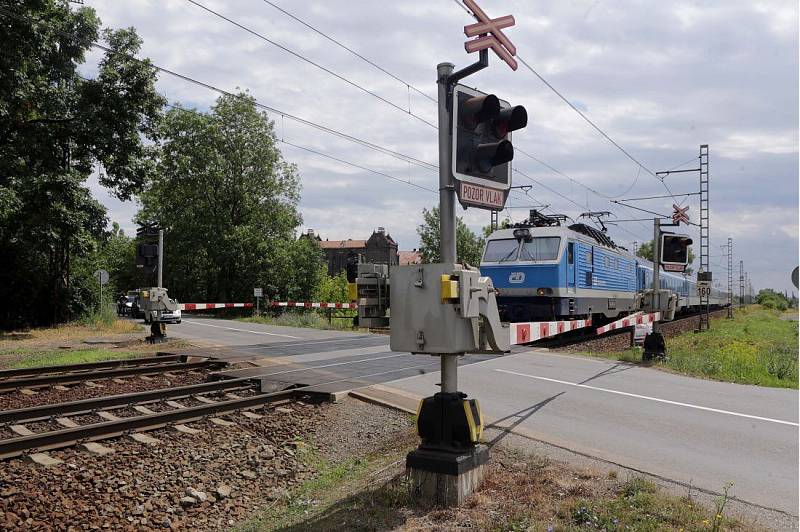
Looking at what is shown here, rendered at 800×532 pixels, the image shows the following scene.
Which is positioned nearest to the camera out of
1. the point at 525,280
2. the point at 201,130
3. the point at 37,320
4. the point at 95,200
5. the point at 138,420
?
the point at 138,420

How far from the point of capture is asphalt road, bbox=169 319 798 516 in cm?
579

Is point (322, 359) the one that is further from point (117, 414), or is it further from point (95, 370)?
point (117, 414)

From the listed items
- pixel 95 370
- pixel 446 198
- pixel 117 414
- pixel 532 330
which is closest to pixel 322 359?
pixel 95 370

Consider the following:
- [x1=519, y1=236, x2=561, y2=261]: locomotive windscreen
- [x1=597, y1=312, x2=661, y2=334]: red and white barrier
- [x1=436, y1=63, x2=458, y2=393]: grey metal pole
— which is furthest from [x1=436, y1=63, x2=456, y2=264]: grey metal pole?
[x1=519, y1=236, x2=561, y2=261]: locomotive windscreen

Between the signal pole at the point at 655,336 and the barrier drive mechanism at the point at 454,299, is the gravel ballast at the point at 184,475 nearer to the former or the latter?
the barrier drive mechanism at the point at 454,299

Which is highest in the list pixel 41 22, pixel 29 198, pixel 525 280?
pixel 41 22

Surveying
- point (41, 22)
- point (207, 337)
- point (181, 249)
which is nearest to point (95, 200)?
point (41, 22)

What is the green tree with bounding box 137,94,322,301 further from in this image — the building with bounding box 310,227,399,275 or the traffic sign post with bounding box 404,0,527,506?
the building with bounding box 310,227,399,275

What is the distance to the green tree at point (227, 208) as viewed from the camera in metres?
48.1

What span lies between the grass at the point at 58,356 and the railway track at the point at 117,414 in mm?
5109

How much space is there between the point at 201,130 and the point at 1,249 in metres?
26.3

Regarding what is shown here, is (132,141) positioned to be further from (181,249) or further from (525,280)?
(181,249)

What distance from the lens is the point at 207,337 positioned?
19969mm

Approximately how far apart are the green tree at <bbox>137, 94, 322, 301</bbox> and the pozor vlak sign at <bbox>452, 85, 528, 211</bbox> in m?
43.9
